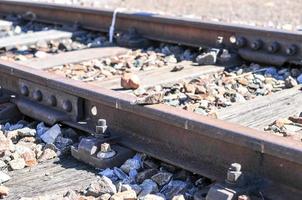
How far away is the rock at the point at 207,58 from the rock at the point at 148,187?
2640mm

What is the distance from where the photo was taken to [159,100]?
360 cm

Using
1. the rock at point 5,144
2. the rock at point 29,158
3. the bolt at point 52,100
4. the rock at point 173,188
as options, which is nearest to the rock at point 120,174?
the rock at point 173,188

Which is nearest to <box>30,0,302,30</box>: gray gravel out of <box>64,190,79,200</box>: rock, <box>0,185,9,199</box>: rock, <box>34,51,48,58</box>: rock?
<box>34,51,48,58</box>: rock

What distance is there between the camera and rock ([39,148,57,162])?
380cm

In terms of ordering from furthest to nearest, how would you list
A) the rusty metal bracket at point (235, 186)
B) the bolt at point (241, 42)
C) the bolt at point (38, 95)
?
the bolt at point (241, 42)
the bolt at point (38, 95)
the rusty metal bracket at point (235, 186)

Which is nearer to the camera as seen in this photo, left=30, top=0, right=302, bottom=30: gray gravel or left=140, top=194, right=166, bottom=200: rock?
left=140, top=194, right=166, bottom=200: rock

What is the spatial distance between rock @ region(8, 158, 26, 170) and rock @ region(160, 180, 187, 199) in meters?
0.94

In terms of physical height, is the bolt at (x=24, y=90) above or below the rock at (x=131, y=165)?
above

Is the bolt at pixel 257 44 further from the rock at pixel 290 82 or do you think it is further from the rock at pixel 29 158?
the rock at pixel 29 158

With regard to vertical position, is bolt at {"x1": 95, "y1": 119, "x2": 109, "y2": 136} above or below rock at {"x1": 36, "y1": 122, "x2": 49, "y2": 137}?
above

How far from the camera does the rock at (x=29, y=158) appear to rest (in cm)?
371

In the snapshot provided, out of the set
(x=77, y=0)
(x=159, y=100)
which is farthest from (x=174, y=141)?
(x=77, y=0)

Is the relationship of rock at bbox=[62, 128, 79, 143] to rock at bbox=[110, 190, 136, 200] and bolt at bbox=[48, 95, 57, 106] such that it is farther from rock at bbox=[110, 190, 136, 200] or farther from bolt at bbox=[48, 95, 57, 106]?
rock at bbox=[110, 190, 136, 200]

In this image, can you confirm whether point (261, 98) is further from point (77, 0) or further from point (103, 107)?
point (77, 0)
